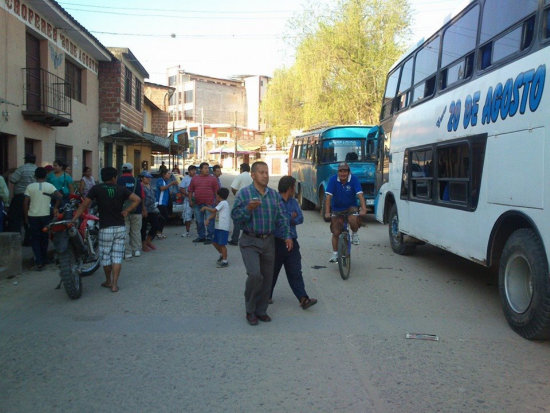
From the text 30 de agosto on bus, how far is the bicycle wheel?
2.23 meters

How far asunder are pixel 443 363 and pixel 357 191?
13.6ft

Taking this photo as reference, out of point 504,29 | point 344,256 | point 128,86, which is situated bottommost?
point 344,256

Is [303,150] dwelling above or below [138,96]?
below

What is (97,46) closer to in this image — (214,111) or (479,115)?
(479,115)

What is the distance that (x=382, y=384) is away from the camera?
392 centimetres

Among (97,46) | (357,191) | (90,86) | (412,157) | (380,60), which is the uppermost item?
(380,60)

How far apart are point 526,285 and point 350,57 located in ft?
79.3

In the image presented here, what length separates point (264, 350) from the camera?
15.4 feet

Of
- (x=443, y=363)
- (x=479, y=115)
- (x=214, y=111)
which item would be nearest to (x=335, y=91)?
(x=479, y=115)

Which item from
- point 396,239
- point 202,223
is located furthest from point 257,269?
point 202,223

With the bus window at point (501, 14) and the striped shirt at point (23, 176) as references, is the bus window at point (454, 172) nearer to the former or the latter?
the bus window at point (501, 14)

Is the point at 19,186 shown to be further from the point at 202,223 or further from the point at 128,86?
the point at 128,86

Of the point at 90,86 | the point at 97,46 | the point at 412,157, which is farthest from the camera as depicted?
the point at 90,86

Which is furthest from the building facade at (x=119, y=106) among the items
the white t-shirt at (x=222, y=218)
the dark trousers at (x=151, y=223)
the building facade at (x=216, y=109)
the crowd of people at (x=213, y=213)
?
the building facade at (x=216, y=109)
